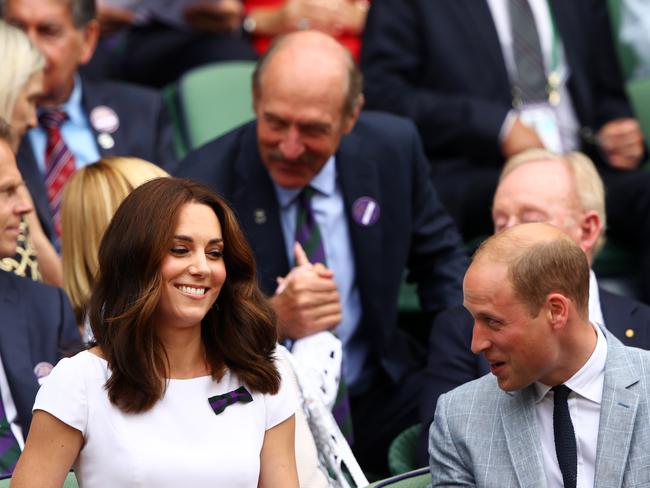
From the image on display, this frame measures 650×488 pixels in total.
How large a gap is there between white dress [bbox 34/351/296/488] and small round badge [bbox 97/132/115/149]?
1939mm

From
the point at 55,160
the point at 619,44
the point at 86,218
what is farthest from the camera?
the point at 619,44

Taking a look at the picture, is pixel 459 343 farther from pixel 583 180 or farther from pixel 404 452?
pixel 583 180

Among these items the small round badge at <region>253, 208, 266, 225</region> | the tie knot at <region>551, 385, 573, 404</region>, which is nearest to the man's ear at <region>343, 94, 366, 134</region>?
the small round badge at <region>253, 208, 266, 225</region>

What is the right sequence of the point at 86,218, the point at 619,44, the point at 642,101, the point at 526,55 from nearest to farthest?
1. the point at 86,218
2. the point at 526,55
3. the point at 642,101
4. the point at 619,44

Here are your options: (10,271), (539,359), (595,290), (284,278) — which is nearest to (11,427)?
(10,271)

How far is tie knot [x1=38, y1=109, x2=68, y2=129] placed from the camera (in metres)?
4.60

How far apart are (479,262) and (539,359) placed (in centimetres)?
25

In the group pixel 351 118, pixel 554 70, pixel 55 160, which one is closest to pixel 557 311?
pixel 351 118

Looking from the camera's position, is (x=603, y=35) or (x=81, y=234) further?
(x=603, y=35)

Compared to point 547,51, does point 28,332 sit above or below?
below

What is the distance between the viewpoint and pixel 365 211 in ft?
13.8

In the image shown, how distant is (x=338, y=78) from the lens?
164 inches

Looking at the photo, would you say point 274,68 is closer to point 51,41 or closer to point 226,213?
point 51,41

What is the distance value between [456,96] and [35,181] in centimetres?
163
